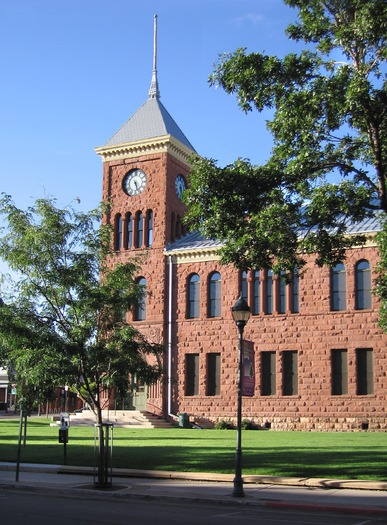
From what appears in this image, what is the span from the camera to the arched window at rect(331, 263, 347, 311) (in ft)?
136

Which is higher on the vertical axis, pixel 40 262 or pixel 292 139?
pixel 292 139

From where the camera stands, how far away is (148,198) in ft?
161

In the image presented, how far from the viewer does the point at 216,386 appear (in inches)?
1773

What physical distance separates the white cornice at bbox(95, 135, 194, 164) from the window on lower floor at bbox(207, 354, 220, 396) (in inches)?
560

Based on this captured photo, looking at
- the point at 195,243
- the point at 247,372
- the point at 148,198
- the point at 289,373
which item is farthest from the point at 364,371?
the point at 247,372

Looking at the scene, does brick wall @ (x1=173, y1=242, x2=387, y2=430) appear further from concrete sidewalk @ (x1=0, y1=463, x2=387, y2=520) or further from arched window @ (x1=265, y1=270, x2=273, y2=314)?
concrete sidewalk @ (x1=0, y1=463, x2=387, y2=520)

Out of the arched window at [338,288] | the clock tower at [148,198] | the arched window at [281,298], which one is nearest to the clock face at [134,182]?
the clock tower at [148,198]

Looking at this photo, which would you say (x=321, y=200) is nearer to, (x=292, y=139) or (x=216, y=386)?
(x=292, y=139)

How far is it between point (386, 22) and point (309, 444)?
16907 mm

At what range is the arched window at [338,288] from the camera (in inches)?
1635

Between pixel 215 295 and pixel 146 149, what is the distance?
1188 cm

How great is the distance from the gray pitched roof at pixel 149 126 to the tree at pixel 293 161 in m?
31.3

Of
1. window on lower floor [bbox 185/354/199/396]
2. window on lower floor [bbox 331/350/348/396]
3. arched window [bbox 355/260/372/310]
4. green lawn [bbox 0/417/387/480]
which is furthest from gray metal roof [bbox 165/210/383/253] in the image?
green lawn [bbox 0/417/387/480]

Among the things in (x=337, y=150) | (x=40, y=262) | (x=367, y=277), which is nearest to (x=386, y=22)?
(x=337, y=150)
